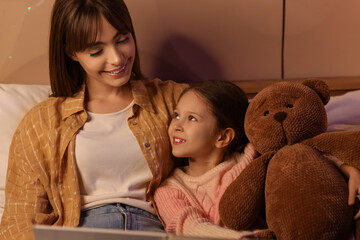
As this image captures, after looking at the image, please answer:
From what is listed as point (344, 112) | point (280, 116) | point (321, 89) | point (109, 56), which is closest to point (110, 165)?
point (109, 56)

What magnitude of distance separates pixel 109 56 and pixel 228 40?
641 mm

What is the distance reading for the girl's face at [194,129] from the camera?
1.31 meters

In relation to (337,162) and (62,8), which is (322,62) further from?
(62,8)

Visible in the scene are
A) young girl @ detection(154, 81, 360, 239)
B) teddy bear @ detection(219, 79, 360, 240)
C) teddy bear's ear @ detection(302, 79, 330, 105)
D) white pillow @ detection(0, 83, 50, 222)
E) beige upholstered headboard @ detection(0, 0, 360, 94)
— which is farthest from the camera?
beige upholstered headboard @ detection(0, 0, 360, 94)

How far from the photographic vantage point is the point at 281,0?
173cm

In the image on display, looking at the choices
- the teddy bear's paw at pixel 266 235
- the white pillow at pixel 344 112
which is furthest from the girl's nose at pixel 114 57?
the white pillow at pixel 344 112

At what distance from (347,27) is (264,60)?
1.27 feet

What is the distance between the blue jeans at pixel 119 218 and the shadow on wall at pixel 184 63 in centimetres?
67

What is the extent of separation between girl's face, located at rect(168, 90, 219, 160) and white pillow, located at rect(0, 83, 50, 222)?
22.8 inches

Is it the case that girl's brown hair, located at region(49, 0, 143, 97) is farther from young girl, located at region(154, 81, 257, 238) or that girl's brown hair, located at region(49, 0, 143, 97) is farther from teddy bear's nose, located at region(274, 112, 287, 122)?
teddy bear's nose, located at region(274, 112, 287, 122)

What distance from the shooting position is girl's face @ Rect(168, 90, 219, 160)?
1311 mm

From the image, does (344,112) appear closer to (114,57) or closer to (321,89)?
(321,89)

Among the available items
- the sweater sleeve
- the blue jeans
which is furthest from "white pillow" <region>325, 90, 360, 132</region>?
the blue jeans

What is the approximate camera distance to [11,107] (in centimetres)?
151
